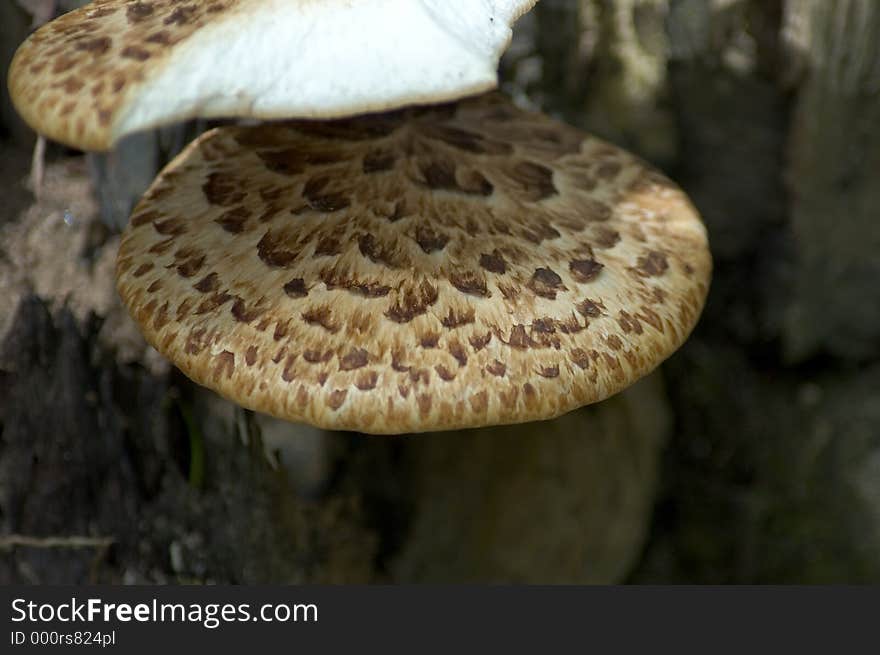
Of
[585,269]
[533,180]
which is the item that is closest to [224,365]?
[585,269]

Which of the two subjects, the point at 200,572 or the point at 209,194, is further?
the point at 200,572

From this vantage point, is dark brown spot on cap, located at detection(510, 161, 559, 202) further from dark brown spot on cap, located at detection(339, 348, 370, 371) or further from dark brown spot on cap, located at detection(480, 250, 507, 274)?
dark brown spot on cap, located at detection(339, 348, 370, 371)

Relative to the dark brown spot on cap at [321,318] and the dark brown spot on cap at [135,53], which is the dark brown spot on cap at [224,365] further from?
the dark brown spot on cap at [135,53]

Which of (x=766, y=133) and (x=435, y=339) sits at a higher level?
(x=435, y=339)

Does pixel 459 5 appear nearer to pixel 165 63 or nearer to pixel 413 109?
pixel 165 63

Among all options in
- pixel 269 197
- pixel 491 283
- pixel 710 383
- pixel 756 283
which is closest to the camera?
pixel 491 283

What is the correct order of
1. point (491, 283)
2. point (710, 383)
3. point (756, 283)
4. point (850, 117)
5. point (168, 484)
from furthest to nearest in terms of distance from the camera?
point (710, 383) < point (756, 283) < point (850, 117) < point (168, 484) < point (491, 283)

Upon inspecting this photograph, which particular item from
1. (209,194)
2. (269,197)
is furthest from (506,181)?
(209,194)
